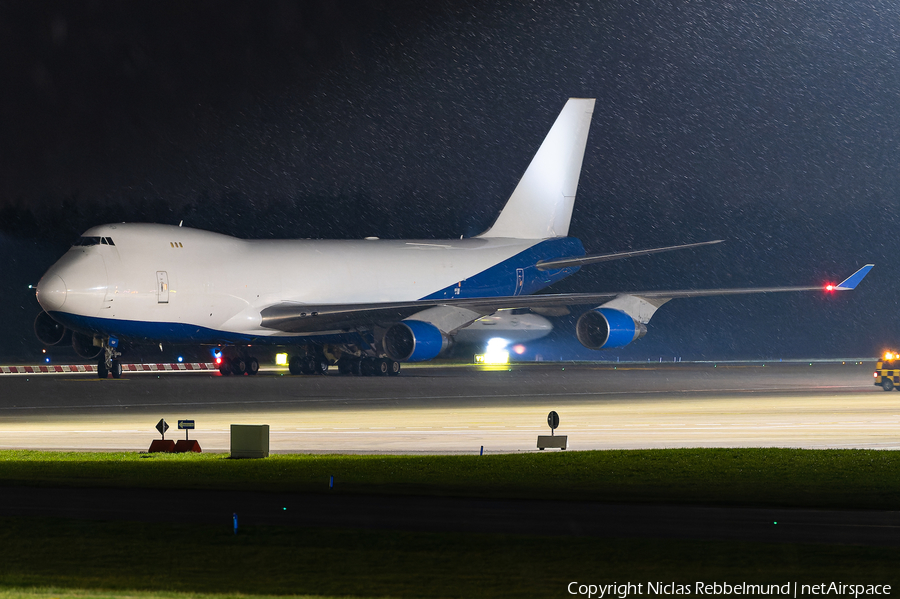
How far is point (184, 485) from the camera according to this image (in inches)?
690

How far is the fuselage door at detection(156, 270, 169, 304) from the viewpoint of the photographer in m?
44.2

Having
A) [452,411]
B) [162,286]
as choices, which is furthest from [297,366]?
[452,411]

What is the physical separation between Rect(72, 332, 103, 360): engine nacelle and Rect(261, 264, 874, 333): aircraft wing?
6855 millimetres

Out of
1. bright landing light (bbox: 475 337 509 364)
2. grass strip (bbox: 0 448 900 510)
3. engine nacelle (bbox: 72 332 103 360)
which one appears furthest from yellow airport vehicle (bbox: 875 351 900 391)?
engine nacelle (bbox: 72 332 103 360)

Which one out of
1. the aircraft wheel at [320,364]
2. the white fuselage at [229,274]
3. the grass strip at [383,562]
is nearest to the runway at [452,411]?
the aircraft wheel at [320,364]

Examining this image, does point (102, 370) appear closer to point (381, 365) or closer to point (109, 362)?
point (109, 362)

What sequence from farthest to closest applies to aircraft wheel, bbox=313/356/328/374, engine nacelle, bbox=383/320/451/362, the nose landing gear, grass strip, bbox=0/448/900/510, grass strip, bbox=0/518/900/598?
1. aircraft wheel, bbox=313/356/328/374
2. the nose landing gear
3. engine nacelle, bbox=383/320/451/362
4. grass strip, bbox=0/448/900/510
5. grass strip, bbox=0/518/900/598

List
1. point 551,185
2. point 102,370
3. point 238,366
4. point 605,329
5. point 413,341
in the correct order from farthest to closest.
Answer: point 551,185 → point 238,366 → point 102,370 → point 605,329 → point 413,341

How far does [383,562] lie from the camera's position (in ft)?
39.3

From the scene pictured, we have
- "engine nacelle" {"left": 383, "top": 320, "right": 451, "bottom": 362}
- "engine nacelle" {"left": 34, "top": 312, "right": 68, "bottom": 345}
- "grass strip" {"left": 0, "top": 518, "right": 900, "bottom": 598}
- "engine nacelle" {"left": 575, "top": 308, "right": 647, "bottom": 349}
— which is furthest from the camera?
"engine nacelle" {"left": 34, "top": 312, "right": 68, "bottom": 345}

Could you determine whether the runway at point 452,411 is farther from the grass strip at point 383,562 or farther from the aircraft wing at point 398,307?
the grass strip at point 383,562

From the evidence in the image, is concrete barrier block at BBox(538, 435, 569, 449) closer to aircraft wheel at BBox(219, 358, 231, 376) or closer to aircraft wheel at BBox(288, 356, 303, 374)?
aircraft wheel at BBox(288, 356, 303, 374)

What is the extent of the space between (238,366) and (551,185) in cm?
1972

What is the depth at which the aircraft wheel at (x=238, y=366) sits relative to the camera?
167ft
